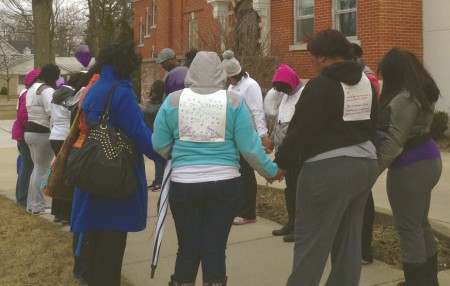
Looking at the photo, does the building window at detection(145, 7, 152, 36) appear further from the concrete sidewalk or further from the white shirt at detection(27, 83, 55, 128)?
the concrete sidewalk

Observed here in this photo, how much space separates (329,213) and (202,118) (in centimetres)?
99

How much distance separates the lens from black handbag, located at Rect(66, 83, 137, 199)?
12.1 ft

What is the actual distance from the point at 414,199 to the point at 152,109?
17.2ft

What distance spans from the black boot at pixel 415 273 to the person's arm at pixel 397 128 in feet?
2.57

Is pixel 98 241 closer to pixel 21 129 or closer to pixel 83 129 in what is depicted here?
pixel 83 129

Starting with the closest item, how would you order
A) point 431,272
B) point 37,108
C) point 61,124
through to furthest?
point 431,272, point 61,124, point 37,108

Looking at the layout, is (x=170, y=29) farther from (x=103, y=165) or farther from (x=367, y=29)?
(x=103, y=165)

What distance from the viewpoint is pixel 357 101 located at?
3668mm

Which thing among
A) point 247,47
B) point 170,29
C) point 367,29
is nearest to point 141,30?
point 170,29

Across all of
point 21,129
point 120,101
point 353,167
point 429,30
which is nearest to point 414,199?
point 353,167

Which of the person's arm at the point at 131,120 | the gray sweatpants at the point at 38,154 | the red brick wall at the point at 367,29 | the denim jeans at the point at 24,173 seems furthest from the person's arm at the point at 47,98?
the red brick wall at the point at 367,29

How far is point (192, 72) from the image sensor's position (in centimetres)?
375

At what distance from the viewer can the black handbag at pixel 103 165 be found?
368 cm

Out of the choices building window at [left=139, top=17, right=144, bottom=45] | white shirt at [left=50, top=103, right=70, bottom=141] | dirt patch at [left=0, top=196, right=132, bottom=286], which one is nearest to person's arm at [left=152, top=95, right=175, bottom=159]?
dirt patch at [left=0, top=196, right=132, bottom=286]
